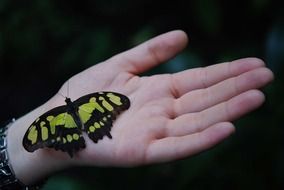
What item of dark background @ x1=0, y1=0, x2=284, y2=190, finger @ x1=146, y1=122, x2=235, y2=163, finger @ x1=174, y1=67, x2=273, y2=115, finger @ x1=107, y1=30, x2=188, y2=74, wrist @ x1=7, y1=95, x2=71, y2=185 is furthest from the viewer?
dark background @ x1=0, y1=0, x2=284, y2=190

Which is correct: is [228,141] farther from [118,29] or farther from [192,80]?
[118,29]

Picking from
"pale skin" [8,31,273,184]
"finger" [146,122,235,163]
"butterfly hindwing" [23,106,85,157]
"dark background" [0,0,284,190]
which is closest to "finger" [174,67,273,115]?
"pale skin" [8,31,273,184]

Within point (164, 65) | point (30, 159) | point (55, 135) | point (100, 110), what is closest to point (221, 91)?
point (100, 110)

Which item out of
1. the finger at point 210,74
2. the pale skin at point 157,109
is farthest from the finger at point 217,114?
the finger at point 210,74

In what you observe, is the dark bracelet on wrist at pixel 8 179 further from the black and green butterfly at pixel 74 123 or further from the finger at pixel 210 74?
the finger at pixel 210 74

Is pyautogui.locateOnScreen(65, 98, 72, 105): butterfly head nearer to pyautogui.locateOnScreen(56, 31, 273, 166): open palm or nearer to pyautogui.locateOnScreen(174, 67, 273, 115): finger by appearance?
pyautogui.locateOnScreen(56, 31, 273, 166): open palm

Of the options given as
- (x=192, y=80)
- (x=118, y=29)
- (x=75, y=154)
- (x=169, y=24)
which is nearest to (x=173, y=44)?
(x=192, y=80)
